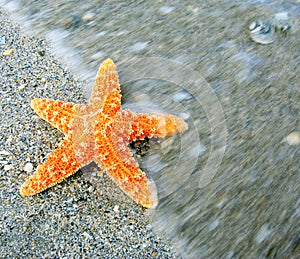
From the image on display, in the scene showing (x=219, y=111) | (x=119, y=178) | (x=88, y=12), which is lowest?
(x=219, y=111)

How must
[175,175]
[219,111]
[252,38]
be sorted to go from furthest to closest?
[252,38], [219,111], [175,175]

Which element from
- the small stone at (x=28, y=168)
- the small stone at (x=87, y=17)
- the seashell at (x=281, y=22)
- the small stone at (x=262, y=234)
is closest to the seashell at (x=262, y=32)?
the seashell at (x=281, y=22)

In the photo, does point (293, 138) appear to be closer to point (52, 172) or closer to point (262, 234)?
point (262, 234)

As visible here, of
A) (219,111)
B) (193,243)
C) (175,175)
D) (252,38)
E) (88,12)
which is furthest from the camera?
(88,12)

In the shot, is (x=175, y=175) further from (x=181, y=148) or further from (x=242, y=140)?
(x=242, y=140)

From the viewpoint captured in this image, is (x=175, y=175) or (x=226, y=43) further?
(x=226, y=43)

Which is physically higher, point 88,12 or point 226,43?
point 88,12

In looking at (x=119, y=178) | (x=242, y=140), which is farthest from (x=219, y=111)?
(x=119, y=178)
